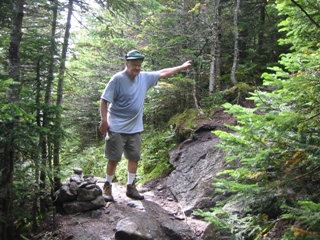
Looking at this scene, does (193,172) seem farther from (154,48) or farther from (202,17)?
(202,17)

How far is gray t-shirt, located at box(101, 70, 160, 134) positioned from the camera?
16.7 ft

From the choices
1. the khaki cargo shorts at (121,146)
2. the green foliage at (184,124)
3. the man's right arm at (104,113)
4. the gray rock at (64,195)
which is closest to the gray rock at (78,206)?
the gray rock at (64,195)

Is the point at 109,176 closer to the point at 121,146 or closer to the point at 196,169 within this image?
the point at 121,146

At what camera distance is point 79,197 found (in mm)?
5117

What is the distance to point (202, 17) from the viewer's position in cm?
963

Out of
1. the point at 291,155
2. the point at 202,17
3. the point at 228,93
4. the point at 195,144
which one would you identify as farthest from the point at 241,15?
the point at 291,155

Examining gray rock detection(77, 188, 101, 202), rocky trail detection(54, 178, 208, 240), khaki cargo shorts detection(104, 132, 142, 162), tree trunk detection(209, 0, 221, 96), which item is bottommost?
rocky trail detection(54, 178, 208, 240)

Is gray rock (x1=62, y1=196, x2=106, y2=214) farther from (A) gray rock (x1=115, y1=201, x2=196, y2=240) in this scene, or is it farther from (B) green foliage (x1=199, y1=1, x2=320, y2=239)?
(B) green foliage (x1=199, y1=1, x2=320, y2=239)

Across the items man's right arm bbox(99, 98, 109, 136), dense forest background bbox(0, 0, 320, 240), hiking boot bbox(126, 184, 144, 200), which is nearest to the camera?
dense forest background bbox(0, 0, 320, 240)

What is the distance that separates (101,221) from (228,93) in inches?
239

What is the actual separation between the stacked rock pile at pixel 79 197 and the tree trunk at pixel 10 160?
1.05m

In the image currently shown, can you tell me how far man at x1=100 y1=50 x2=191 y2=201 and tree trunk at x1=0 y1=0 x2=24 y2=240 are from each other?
1.54 m

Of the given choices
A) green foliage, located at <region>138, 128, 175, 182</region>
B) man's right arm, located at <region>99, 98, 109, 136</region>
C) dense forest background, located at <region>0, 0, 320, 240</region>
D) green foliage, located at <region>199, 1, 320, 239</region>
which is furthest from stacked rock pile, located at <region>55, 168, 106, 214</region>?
green foliage, located at <region>199, 1, 320, 239</region>

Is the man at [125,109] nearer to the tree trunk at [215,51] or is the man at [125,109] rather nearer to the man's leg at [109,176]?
the man's leg at [109,176]
